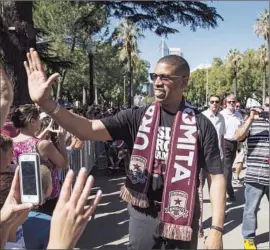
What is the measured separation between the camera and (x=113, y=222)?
19.9 feet

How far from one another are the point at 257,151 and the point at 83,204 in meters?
4.01

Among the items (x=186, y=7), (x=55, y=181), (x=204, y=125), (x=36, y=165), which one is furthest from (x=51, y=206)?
(x=186, y=7)

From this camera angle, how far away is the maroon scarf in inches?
105

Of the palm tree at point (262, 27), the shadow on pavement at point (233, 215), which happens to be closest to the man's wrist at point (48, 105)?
the shadow on pavement at point (233, 215)

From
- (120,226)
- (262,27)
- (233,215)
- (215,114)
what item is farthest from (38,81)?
(262,27)

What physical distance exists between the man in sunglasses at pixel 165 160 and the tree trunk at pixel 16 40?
4738 mm

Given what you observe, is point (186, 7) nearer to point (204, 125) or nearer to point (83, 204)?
point (204, 125)

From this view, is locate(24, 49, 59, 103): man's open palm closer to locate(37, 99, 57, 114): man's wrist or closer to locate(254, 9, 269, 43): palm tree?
locate(37, 99, 57, 114): man's wrist

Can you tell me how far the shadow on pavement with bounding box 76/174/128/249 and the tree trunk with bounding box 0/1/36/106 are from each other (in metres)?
2.20

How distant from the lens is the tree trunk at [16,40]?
7203 mm

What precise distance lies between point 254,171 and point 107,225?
2.14 meters

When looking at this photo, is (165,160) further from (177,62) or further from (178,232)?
(177,62)

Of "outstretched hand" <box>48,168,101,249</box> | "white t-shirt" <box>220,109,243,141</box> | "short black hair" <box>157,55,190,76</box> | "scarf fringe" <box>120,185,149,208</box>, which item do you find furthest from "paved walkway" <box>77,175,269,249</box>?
"outstretched hand" <box>48,168,101,249</box>

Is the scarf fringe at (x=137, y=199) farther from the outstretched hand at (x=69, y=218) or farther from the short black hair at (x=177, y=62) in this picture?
the outstretched hand at (x=69, y=218)
